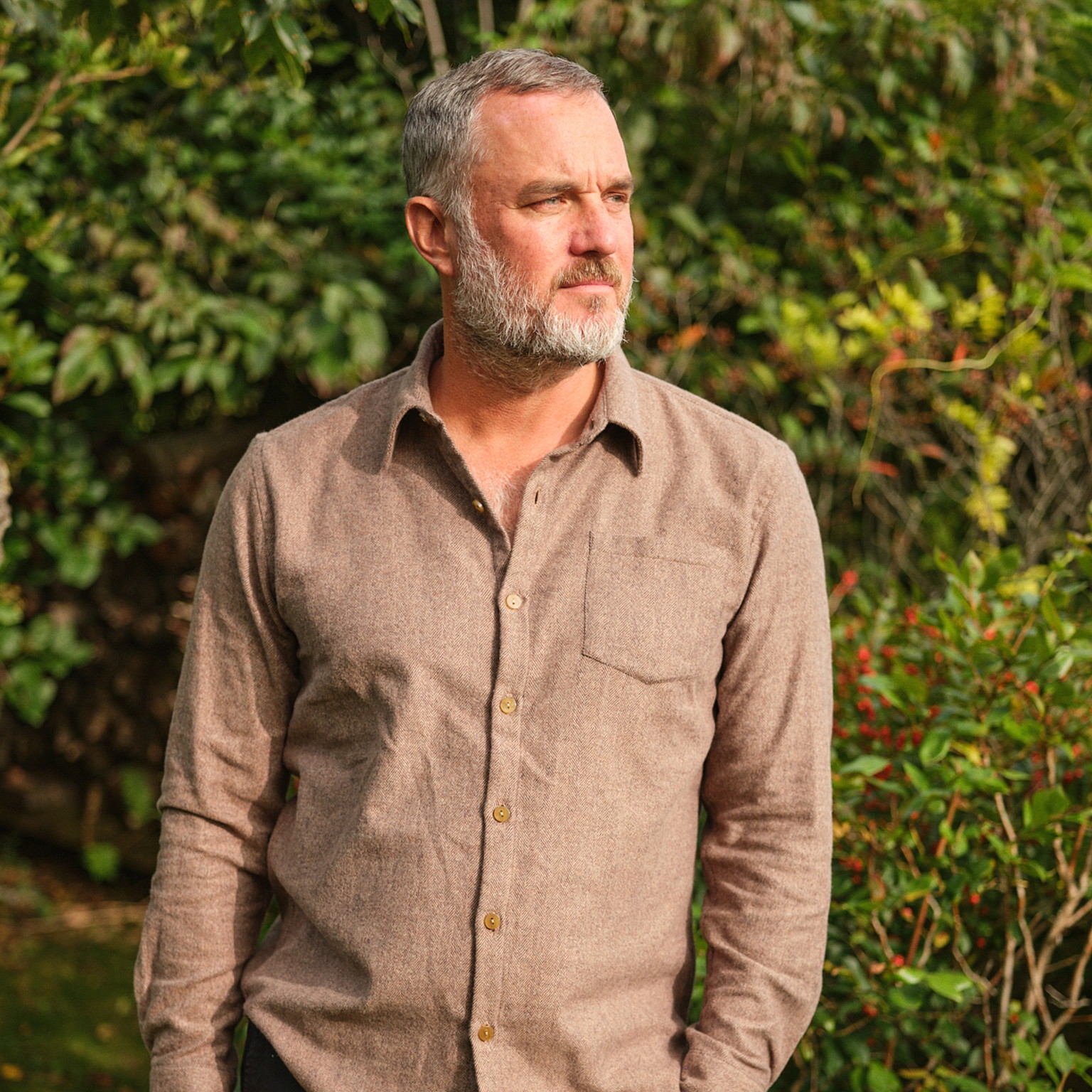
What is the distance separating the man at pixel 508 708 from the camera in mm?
1536

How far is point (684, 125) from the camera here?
3732 millimetres

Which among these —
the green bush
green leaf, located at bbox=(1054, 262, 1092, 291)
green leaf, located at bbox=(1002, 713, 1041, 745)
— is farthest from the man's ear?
green leaf, located at bbox=(1054, 262, 1092, 291)

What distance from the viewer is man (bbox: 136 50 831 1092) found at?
5.04ft

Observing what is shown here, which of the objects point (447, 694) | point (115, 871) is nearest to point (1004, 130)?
point (447, 694)

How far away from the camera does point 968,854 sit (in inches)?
81.9

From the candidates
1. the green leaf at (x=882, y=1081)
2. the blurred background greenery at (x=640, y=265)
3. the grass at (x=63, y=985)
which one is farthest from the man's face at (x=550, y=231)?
the grass at (x=63, y=985)

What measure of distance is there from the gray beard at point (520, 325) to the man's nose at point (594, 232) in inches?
0.8

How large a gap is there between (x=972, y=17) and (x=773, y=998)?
300 centimetres

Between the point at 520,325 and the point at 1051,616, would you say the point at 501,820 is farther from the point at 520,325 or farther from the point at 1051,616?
the point at 1051,616

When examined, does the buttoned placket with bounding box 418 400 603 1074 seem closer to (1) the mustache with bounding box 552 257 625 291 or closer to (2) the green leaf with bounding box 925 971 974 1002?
(1) the mustache with bounding box 552 257 625 291

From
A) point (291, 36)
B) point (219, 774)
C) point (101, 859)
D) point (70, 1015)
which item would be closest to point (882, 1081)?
point (219, 774)

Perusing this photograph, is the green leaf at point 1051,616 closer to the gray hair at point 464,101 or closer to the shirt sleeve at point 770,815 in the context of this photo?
the shirt sleeve at point 770,815

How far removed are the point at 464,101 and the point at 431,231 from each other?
0.21m

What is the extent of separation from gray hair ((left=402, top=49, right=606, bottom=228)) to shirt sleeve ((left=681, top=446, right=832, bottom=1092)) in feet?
2.04
